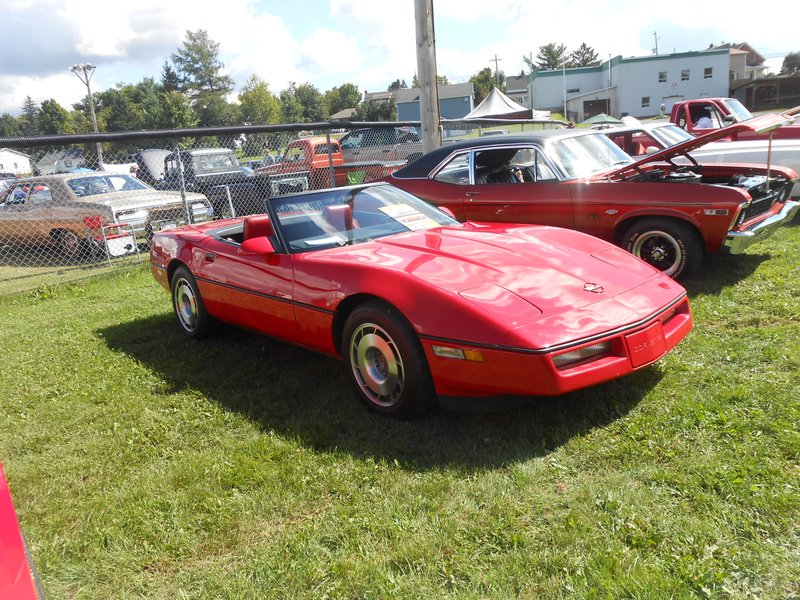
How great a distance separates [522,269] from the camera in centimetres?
340

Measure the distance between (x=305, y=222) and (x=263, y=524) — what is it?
2.08 meters

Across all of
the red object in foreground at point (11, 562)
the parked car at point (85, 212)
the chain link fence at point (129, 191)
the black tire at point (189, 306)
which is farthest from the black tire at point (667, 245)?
the parked car at point (85, 212)

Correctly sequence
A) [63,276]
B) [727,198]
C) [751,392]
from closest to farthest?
[751,392] → [727,198] → [63,276]

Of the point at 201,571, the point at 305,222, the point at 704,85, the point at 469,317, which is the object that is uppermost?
the point at 704,85

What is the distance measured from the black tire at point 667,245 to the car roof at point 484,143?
54.3 inches

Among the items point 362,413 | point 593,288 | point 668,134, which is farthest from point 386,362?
point 668,134

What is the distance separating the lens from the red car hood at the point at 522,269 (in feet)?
10.1

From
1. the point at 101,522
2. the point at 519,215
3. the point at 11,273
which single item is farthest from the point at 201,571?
the point at 11,273

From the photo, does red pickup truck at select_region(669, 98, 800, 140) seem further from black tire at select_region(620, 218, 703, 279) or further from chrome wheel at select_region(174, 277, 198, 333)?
chrome wheel at select_region(174, 277, 198, 333)

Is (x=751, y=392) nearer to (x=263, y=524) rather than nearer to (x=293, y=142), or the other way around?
(x=263, y=524)

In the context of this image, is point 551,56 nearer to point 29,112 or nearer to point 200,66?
point 200,66

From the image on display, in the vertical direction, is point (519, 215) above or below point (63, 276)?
above

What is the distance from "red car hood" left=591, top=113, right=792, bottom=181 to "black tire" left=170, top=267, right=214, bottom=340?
3838mm

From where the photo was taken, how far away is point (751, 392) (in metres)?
3.25
